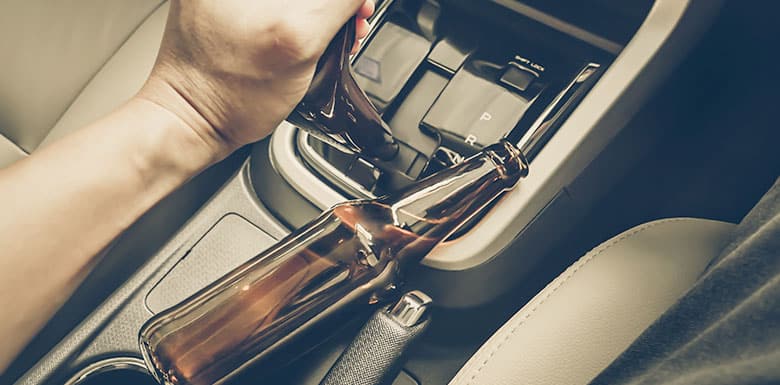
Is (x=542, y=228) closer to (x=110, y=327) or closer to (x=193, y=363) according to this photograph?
(x=193, y=363)

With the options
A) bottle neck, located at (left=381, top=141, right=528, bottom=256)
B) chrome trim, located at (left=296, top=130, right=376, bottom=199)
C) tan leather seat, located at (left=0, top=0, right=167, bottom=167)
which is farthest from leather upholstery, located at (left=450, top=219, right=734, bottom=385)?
tan leather seat, located at (left=0, top=0, right=167, bottom=167)

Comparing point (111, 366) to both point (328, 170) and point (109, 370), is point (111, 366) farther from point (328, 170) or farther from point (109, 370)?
point (328, 170)

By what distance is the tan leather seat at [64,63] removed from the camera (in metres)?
0.80

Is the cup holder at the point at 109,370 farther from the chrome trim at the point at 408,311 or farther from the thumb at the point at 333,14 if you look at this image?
the thumb at the point at 333,14

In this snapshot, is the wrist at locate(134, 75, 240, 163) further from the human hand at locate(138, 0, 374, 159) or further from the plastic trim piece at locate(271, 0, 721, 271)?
the plastic trim piece at locate(271, 0, 721, 271)

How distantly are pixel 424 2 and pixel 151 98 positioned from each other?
1.14ft

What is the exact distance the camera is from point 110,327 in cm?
73

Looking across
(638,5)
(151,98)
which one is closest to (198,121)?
(151,98)

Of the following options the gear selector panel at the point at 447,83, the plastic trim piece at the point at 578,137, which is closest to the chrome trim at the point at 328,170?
the gear selector panel at the point at 447,83

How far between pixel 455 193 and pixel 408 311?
12 cm

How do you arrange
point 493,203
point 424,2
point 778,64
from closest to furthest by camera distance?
point 493,203 < point 424,2 < point 778,64

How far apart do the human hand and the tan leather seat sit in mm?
298

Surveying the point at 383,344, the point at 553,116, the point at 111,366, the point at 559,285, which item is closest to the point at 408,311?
the point at 383,344

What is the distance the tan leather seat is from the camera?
0.80 m
